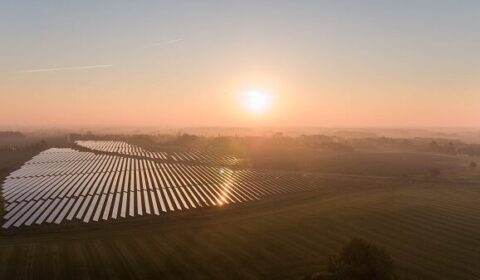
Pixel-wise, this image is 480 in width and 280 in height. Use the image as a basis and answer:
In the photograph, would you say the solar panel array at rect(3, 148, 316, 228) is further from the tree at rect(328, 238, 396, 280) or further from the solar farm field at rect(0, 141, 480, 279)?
the tree at rect(328, 238, 396, 280)

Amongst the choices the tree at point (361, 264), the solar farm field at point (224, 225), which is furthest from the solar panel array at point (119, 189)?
the tree at point (361, 264)

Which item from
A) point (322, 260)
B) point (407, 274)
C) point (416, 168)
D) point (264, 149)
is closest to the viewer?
point (407, 274)

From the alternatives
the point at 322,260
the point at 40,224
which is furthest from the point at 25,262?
the point at 322,260

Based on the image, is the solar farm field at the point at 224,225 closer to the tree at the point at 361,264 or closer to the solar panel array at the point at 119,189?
the solar panel array at the point at 119,189

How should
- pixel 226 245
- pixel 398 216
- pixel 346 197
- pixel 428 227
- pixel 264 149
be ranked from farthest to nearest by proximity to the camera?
pixel 264 149 → pixel 346 197 → pixel 398 216 → pixel 428 227 → pixel 226 245

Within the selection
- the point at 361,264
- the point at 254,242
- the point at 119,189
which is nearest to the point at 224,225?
the point at 254,242

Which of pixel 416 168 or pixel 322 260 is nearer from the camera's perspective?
pixel 322 260

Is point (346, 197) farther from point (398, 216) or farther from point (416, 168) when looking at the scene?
point (416, 168)

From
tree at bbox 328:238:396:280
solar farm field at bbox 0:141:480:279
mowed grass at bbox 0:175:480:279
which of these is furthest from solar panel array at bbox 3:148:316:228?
tree at bbox 328:238:396:280
